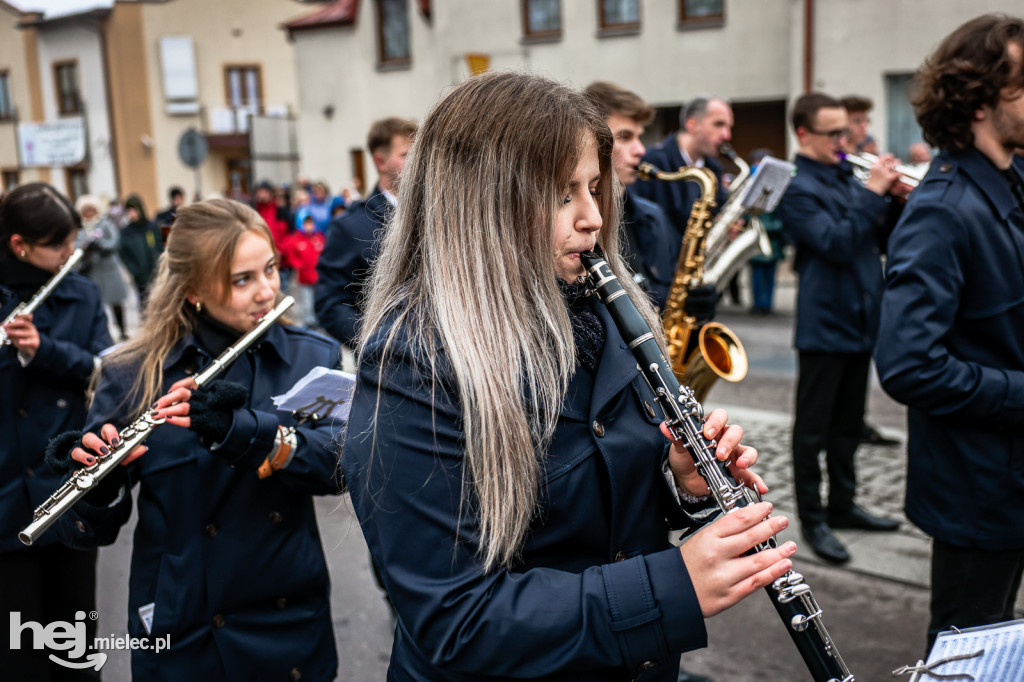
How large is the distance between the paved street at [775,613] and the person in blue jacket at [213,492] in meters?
0.29

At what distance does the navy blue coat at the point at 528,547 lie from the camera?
4.72 feet

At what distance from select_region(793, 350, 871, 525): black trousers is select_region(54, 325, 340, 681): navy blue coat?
2.99 meters

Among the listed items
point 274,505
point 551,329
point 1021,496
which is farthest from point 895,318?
point 274,505

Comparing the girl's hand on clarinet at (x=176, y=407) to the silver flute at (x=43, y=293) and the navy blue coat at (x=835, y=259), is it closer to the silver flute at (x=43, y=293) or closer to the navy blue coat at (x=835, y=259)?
the silver flute at (x=43, y=293)

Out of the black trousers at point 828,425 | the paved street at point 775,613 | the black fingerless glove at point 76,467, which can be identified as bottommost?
the paved street at point 775,613

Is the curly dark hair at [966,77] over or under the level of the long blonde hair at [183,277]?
over

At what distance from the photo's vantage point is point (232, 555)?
2391 millimetres

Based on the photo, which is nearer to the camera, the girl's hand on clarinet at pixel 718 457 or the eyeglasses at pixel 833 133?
the girl's hand on clarinet at pixel 718 457

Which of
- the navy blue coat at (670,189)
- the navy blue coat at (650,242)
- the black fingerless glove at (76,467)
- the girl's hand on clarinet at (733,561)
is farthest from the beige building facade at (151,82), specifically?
the girl's hand on clarinet at (733,561)

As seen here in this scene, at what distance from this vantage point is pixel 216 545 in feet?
7.86

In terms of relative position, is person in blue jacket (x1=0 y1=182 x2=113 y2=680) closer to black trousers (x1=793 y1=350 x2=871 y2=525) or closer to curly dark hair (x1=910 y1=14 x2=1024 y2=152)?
curly dark hair (x1=910 y1=14 x2=1024 y2=152)

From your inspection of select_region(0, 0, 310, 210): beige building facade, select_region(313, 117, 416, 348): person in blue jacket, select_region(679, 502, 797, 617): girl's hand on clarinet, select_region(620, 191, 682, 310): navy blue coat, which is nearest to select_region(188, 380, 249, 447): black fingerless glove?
select_region(679, 502, 797, 617): girl's hand on clarinet

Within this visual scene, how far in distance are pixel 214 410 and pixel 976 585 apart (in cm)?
223

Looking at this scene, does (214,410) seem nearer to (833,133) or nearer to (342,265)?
(342,265)
